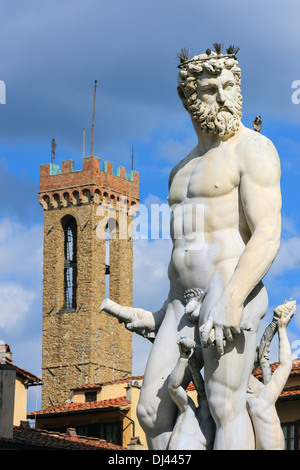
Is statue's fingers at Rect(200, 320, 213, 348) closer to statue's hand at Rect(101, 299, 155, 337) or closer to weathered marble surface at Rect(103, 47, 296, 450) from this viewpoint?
weathered marble surface at Rect(103, 47, 296, 450)

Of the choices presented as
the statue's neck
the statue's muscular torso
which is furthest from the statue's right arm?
the statue's neck

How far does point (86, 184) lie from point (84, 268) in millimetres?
5822

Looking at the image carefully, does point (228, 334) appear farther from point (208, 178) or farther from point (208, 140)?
point (208, 140)

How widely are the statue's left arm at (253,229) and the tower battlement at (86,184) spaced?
8438 centimetres

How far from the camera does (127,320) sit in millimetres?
9867

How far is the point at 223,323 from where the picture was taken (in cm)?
899

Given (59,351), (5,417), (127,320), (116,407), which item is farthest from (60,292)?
(127,320)

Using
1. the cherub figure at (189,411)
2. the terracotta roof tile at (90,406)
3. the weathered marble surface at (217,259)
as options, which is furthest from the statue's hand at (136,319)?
the terracotta roof tile at (90,406)

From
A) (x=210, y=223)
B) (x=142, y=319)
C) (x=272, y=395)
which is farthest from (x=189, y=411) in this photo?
(x=210, y=223)

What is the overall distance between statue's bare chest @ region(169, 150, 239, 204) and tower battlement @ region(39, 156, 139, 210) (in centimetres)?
8404

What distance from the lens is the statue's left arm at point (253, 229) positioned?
29.6 ft

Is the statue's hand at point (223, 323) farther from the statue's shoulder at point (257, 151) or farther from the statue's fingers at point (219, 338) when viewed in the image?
the statue's shoulder at point (257, 151)
